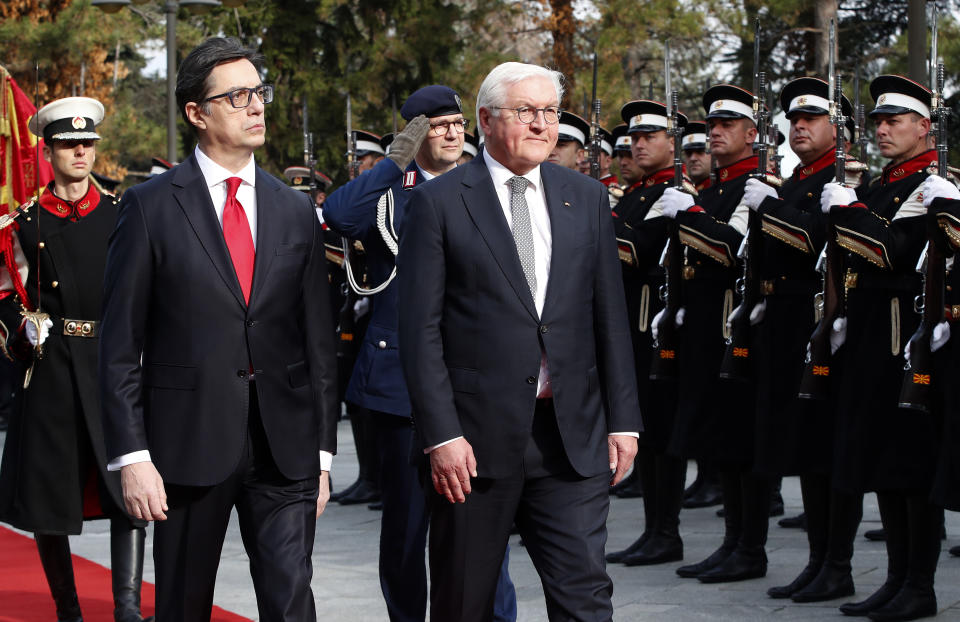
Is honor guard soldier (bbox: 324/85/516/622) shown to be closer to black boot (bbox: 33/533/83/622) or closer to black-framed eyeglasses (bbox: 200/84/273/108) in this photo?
black-framed eyeglasses (bbox: 200/84/273/108)

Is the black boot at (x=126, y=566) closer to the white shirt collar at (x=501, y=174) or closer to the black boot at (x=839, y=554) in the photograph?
the white shirt collar at (x=501, y=174)

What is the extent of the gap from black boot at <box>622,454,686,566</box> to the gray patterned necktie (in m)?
3.44

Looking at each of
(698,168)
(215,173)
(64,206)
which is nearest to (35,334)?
(64,206)

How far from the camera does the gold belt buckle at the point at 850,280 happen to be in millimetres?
6465

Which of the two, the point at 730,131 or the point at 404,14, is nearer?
the point at 730,131

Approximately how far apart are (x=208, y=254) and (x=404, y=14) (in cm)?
1992

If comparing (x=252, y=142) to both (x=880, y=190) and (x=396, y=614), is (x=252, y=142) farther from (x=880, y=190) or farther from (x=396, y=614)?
(x=880, y=190)

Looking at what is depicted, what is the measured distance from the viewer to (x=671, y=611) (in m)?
6.36

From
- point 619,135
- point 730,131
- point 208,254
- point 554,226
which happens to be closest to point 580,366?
point 554,226

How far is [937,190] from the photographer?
5965 millimetres

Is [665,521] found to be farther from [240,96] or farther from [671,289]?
[240,96]

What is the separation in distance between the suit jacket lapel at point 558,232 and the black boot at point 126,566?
8.38 feet

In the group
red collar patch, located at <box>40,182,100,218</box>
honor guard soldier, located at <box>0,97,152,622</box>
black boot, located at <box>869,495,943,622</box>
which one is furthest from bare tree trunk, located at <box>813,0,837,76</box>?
honor guard soldier, located at <box>0,97,152,622</box>

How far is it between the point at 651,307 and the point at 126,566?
3.29 meters
